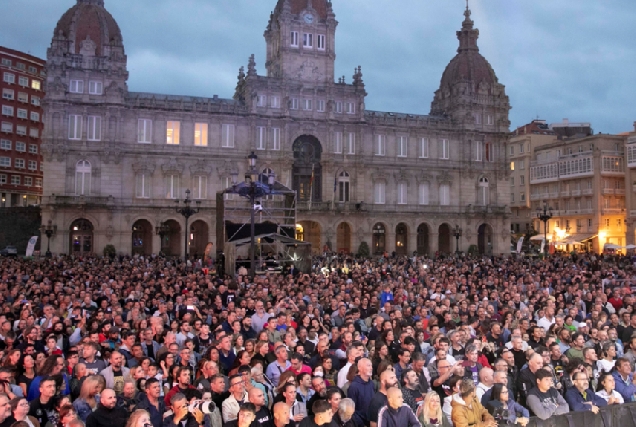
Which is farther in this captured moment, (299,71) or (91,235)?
(299,71)

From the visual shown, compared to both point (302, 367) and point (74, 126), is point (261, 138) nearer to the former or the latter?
point (74, 126)

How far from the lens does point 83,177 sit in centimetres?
4975

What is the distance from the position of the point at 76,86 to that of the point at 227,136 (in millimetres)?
13069

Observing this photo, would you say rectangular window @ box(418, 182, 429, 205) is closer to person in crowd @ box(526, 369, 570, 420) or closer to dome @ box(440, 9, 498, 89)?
dome @ box(440, 9, 498, 89)

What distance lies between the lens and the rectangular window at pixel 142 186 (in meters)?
51.2

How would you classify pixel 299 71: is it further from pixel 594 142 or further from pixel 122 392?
pixel 122 392

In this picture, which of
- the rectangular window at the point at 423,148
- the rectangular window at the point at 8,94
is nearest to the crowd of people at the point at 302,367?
the rectangular window at the point at 423,148

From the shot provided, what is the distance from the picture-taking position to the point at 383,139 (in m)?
58.0

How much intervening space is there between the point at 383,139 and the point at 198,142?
1757 cm

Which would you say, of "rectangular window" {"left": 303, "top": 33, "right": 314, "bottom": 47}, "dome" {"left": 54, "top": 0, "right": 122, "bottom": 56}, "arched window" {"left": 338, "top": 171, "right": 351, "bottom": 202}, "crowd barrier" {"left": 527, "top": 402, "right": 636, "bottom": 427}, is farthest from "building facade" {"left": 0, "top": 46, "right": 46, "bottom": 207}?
"crowd barrier" {"left": 527, "top": 402, "right": 636, "bottom": 427}

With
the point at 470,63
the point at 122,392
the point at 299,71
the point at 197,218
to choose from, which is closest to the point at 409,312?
the point at 122,392

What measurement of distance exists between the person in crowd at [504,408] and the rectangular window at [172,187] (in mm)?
46312

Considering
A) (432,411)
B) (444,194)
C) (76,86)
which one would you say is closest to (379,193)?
(444,194)

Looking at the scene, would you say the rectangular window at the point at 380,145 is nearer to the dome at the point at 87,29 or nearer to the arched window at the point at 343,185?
the arched window at the point at 343,185
